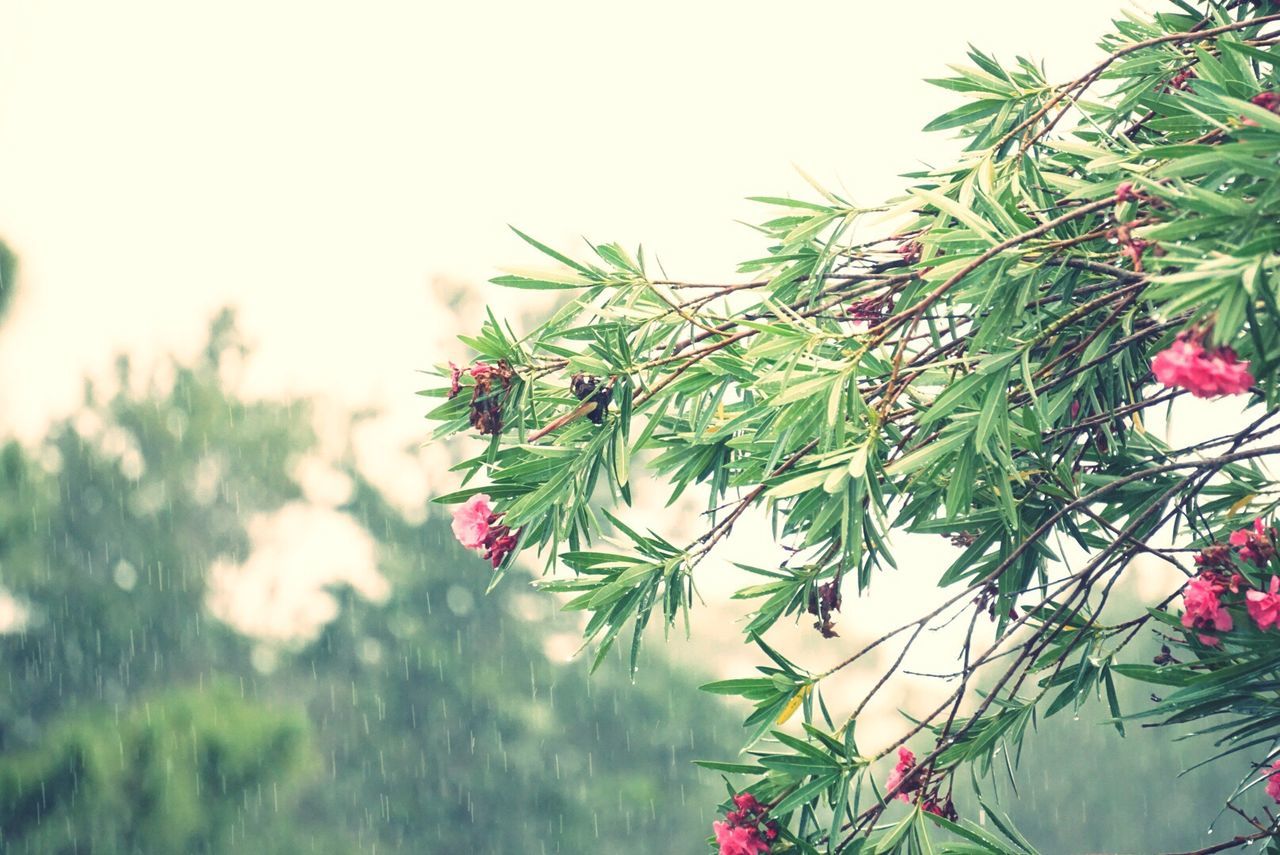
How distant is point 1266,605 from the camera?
57.0 inches

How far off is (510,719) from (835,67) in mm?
17734

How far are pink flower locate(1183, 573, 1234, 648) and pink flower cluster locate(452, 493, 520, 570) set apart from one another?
886 mm

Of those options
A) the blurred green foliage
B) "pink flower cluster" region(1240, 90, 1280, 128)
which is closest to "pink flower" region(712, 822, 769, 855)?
"pink flower cluster" region(1240, 90, 1280, 128)

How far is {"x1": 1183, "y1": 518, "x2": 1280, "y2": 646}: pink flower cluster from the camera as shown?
1.45 m

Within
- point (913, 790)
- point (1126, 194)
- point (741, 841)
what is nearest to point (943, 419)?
point (1126, 194)

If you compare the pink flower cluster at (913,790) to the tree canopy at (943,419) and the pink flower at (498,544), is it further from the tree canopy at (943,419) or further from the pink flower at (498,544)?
the pink flower at (498,544)

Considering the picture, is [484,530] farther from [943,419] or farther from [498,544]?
[943,419]

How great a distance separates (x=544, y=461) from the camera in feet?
5.31

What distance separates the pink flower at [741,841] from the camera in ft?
5.09

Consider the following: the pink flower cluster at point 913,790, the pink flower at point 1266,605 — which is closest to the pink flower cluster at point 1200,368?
the pink flower at point 1266,605

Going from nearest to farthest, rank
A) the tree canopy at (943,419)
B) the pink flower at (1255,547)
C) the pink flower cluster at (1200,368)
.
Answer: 1. the pink flower cluster at (1200,368)
2. the tree canopy at (943,419)
3. the pink flower at (1255,547)

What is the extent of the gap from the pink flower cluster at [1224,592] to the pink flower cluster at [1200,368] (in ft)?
1.55

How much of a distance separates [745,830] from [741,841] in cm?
1

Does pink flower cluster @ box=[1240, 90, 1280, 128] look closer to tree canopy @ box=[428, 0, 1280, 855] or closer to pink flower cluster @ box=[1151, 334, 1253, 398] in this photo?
tree canopy @ box=[428, 0, 1280, 855]
